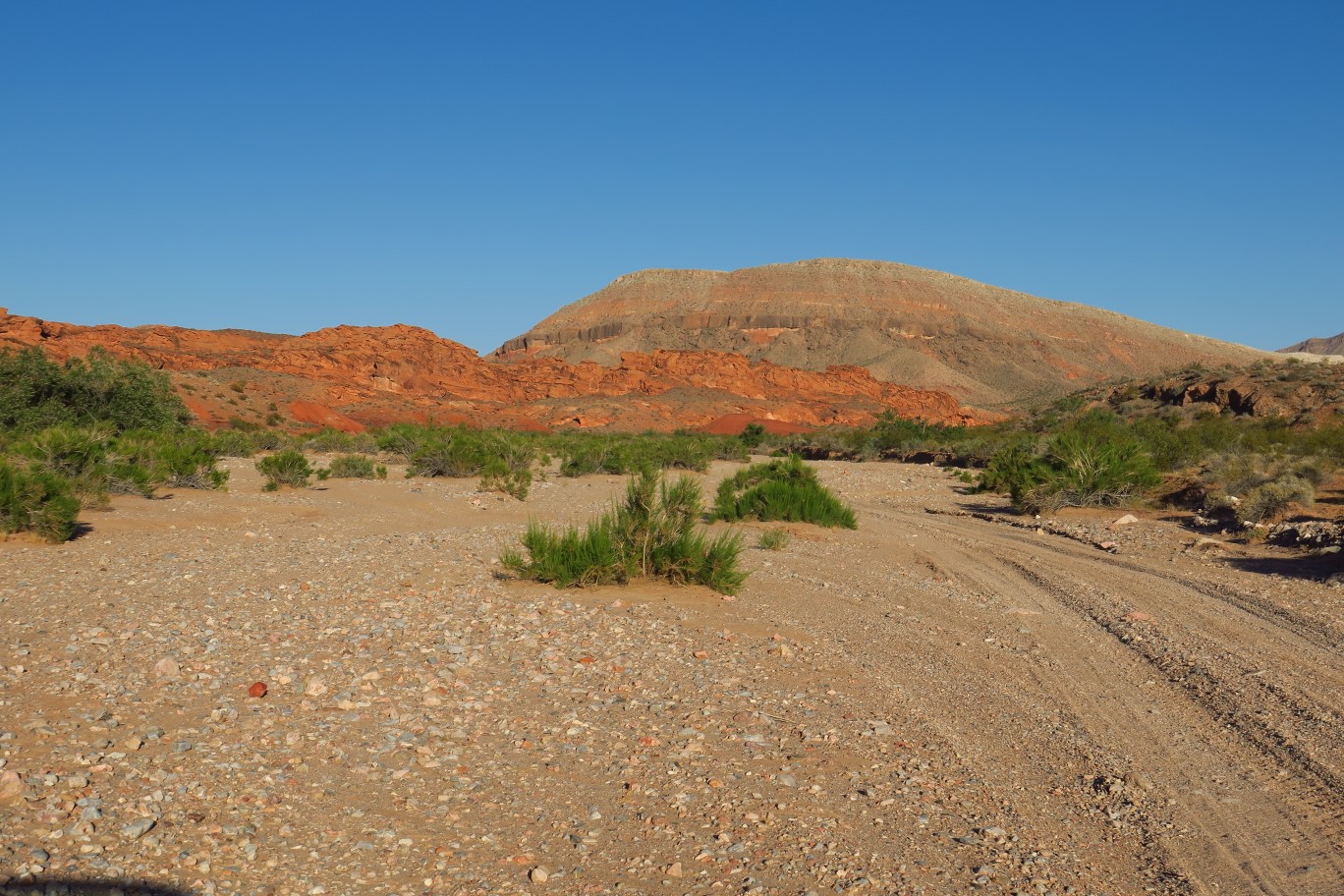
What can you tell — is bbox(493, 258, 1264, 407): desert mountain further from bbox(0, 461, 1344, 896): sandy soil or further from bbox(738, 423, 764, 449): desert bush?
bbox(0, 461, 1344, 896): sandy soil

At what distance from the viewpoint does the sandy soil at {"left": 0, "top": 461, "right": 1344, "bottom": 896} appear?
13.2 feet

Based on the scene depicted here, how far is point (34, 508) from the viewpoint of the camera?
1102 cm

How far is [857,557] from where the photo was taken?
42.4 feet

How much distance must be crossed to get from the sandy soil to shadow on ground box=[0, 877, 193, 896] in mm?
50

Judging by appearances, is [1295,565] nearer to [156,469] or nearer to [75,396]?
[156,469]

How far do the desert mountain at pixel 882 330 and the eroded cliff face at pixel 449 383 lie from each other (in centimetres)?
2316

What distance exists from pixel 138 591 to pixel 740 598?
17.9ft

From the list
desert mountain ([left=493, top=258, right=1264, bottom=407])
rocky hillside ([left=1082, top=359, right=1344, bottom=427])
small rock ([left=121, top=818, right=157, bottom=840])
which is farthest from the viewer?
desert mountain ([left=493, top=258, right=1264, bottom=407])

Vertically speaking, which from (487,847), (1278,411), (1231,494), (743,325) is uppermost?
(743,325)

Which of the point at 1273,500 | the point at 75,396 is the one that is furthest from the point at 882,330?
the point at 1273,500

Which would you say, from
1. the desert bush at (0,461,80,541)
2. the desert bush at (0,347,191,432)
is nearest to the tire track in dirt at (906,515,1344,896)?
the desert bush at (0,461,80,541)

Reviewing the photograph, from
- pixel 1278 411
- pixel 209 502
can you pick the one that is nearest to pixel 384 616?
pixel 209 502

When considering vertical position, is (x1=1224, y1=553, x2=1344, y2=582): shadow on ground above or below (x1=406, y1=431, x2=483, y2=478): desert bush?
below

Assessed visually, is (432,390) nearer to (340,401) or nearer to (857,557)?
(340,401)
